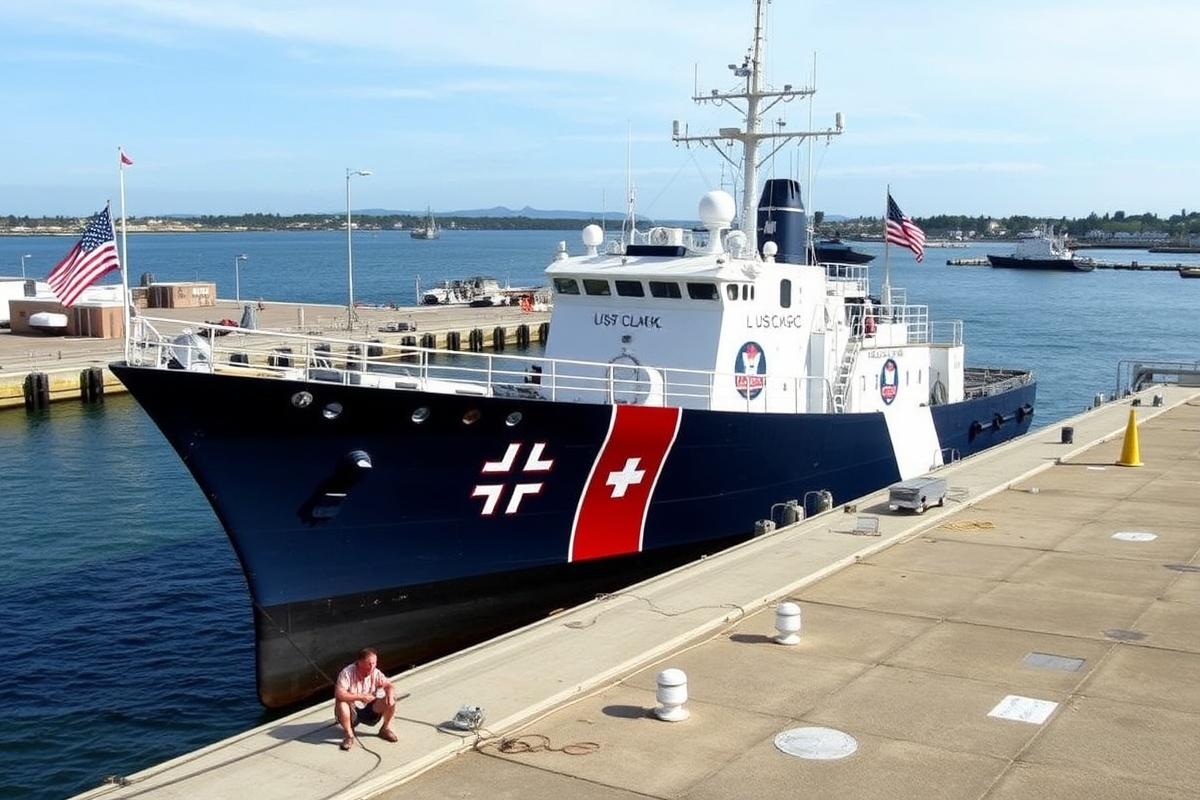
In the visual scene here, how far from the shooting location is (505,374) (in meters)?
14.4

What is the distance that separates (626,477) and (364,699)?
6.23 meters

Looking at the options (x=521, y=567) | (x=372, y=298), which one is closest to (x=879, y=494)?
(x=521, y=567)

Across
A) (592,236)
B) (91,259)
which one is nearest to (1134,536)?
(592,236)

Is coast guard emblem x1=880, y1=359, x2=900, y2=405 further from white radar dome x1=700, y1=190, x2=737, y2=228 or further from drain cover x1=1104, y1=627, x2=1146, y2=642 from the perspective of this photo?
drain cover x1=1104, y1=627, x2=1146, y2=642

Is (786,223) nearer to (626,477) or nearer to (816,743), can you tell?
(626,477)

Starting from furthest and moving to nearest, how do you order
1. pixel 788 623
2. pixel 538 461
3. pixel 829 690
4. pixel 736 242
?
pixel 736 242
pixel 538 461
pixel 788 623
pixel 829 690

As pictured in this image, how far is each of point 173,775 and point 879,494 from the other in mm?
11328

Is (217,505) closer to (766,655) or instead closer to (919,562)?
(766,655)

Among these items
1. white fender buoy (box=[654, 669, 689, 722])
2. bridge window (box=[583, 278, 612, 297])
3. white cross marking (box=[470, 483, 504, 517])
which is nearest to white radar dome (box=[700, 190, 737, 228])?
bridge window (box=[583, 278, 612, 297])

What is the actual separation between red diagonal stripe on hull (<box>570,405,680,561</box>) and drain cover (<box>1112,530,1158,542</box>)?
223 inches

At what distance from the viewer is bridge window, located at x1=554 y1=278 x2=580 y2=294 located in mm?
16797

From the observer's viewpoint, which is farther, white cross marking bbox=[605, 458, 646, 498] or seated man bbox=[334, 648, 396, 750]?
white cross marking bbox=[605, 458, 646, 498]

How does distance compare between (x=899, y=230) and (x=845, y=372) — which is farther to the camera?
(x=899, y=230)

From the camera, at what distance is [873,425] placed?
716 inches
